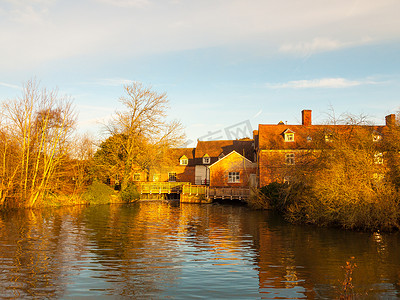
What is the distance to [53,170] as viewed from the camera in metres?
31.4

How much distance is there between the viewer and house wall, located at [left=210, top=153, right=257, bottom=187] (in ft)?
139

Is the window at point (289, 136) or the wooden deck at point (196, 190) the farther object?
the window at point (289, 136)

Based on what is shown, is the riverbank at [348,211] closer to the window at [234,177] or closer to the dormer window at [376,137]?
the dormer window at [376,137]

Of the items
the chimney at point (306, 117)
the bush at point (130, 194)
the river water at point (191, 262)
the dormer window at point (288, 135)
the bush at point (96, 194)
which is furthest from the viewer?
the chimney at point (306, 117)

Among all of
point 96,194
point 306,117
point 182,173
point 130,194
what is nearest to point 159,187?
point 130,194

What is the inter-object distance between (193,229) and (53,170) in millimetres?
17833

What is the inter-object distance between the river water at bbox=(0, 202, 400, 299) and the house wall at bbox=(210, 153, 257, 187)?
2282cm

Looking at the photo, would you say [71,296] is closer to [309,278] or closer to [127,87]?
[309,278]

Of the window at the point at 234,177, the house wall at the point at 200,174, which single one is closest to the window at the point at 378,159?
the window at the point at 234,177

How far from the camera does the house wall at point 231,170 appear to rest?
42.5 m

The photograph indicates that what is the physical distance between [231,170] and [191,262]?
31.7m

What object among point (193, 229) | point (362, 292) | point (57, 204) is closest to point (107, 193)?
point (57, 204)

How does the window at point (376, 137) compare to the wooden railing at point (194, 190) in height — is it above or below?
above

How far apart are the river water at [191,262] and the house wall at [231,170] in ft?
74.9
